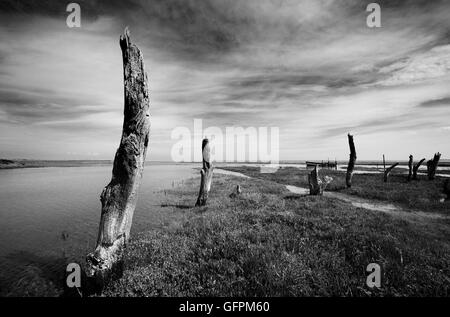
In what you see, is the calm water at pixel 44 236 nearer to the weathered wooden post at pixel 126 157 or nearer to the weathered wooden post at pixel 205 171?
the weathered wooden post at pixel 126 157

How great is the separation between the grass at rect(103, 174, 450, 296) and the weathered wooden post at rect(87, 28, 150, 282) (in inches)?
46.6

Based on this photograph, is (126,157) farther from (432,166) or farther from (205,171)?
(432,166)

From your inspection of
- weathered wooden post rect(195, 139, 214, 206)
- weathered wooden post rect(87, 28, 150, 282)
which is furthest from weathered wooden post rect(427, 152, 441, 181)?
weathered wooden post rect(87, 28, 150, 282)

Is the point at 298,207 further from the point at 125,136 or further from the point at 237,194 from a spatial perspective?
the point at 125,136

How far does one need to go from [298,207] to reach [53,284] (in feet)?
40.9

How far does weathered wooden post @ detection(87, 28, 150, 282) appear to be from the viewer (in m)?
6.43

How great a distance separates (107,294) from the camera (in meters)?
5.44

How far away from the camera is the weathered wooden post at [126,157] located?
21.1 feet

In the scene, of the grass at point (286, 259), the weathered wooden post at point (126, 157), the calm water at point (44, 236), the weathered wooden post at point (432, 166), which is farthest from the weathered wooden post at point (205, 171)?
the weathered wooden post at point (432, 166)

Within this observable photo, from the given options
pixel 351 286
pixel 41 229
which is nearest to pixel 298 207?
pixel 351 286

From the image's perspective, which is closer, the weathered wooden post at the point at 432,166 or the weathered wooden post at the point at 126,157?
the weathered wooden post at the point at 126,157

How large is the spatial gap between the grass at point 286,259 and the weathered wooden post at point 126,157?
3.88 ft

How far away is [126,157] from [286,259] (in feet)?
18.6
